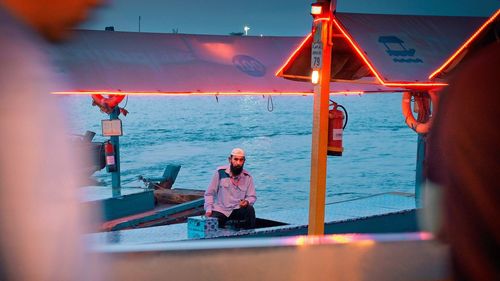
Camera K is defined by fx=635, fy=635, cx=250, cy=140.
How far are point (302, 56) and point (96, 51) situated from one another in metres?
3.50

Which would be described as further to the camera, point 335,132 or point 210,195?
point 210,195

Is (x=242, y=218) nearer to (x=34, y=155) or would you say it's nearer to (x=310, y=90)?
(x=310, y=90)

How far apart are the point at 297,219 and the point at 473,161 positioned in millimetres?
6729

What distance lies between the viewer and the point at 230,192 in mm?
8047

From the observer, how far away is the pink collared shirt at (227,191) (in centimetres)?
801

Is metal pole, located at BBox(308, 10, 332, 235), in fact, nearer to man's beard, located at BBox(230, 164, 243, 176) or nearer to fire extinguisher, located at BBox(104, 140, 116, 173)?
man's beard, located at BBox(230, 164, 243, 176)

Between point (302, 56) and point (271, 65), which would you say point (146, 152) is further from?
point (302, 56)

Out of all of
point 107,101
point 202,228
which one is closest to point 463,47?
point 202,228

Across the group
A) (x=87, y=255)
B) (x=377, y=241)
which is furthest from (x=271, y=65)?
(x=87, y=255)

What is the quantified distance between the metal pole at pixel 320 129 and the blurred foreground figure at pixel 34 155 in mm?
4762

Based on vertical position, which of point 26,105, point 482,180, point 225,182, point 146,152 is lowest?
point 146,152

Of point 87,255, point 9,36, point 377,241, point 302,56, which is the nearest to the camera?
point 9,36

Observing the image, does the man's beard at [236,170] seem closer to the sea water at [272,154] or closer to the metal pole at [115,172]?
the metal pole at [115,172]

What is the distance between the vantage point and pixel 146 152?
39531 millimetres
